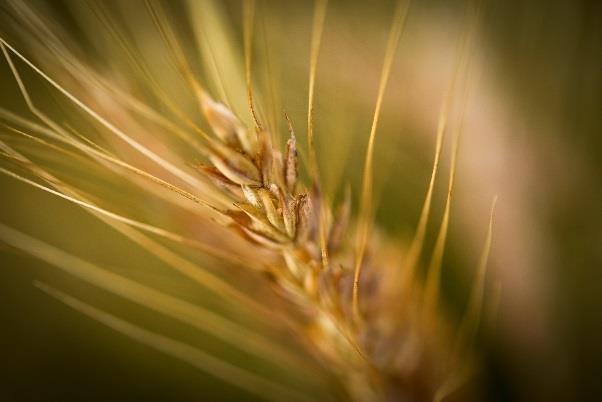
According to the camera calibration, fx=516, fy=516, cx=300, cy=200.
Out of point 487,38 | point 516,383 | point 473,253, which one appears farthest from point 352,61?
Answer: point 516,383

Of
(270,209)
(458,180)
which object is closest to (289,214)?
(270,209)

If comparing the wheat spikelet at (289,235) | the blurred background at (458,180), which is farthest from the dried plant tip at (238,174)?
the blurred background at (458,180)

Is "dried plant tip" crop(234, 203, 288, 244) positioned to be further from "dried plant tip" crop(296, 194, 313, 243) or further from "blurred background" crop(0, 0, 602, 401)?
"blurred background" crop(0, 0, 602, 401)

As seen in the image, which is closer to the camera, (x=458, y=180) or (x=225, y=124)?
(x=225, y=124)

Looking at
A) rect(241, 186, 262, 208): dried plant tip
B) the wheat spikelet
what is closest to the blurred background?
the wheat spikelet

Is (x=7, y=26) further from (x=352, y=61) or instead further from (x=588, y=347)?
(x=588, y=347)

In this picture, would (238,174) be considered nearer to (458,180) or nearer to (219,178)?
(219,178)
